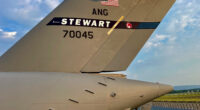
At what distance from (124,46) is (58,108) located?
183cm

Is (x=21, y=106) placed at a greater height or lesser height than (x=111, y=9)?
lesser

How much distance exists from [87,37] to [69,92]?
4.01 ft

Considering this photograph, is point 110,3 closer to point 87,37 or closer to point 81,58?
point 87,37

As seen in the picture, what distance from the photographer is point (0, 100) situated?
2.96m

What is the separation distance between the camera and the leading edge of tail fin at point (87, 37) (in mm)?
3545

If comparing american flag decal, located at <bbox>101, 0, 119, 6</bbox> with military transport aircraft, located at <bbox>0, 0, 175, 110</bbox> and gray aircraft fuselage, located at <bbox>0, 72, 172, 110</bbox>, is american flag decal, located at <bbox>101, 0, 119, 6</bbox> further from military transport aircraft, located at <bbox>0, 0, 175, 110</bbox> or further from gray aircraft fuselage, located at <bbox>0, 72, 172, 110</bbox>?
gray aircraft fuselage, located at <bbox>0, 72, 172, 110</bbox>

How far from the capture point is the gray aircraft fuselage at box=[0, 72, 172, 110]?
3043mm

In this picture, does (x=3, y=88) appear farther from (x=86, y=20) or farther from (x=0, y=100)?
(x=86, y=20)

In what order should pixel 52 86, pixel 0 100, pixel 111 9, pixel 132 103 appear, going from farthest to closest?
pixel 111 9 → pixel 132 103 → pixel 52 86 → pixel 0 100

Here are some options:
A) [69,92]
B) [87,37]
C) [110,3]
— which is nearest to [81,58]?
[87,37]

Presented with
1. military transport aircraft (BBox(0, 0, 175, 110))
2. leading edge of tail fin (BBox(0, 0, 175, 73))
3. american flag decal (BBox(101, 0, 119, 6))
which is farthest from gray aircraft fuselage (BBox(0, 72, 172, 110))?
american flag decal (BBox(101, 0, 119, 6))

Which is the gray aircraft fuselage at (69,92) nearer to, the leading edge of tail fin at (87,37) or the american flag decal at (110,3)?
the leading edge of tail fin at (87,37)

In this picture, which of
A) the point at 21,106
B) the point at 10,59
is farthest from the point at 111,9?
the point at 21,106

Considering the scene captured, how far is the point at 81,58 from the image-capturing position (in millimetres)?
3695
